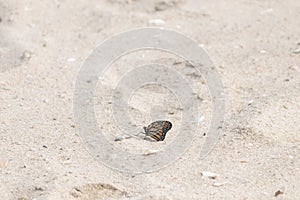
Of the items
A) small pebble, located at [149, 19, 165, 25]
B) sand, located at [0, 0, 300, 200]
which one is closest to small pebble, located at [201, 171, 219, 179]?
sand, located at [0, 0, 300, 200]

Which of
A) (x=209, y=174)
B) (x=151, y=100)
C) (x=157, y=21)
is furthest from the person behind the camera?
(x=157, y=21)

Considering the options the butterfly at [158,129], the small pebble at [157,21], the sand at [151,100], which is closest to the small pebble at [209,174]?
the sand at [151,100]

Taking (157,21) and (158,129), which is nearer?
(158,129)

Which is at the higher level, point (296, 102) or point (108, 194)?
point (296, 102)

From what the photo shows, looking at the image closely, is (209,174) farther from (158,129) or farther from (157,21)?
(157,21)

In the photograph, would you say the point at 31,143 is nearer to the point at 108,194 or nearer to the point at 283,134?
the point at 108,194

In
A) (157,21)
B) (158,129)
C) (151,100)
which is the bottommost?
(158,129)

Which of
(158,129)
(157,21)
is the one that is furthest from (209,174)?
(157,21)

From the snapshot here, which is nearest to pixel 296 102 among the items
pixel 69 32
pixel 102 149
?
pixel 102 149
